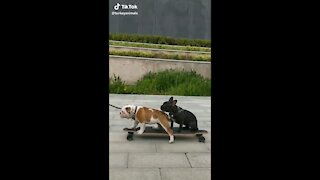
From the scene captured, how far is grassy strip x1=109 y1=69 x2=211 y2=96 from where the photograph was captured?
948 cm

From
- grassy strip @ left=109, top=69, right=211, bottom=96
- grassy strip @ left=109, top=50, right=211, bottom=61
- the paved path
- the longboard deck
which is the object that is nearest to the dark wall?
grassy strip @ left=109, top=69, right=211, bottom=96

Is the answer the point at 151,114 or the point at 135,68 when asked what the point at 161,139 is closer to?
the point at 151,114

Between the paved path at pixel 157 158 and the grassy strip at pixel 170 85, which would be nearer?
the paved path at pixel 157 158

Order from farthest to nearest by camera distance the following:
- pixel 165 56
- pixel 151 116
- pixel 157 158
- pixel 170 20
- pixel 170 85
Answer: pixel 165 56
pixel 170 85
pixel 170 20
pixel 151 116
pixel 157 158

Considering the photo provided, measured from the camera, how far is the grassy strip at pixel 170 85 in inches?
373

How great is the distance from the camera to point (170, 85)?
9.80 meters

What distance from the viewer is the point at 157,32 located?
7668 mm

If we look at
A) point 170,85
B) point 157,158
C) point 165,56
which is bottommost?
point 157,158

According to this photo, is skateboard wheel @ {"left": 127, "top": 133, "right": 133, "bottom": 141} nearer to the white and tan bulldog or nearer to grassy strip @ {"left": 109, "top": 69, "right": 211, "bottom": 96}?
the white and tan bulldog

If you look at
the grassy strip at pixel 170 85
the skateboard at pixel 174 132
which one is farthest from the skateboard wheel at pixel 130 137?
the grassy strip at pixel 170 85

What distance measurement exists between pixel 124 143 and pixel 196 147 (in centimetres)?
102

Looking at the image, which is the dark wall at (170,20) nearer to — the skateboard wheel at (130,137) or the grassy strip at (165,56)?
the skateboard wheel at (130,137)

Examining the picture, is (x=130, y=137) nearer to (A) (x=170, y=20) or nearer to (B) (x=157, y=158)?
(B) (x=157, y=158)

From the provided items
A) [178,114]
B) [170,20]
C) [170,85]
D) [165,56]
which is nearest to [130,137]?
[178,114]
